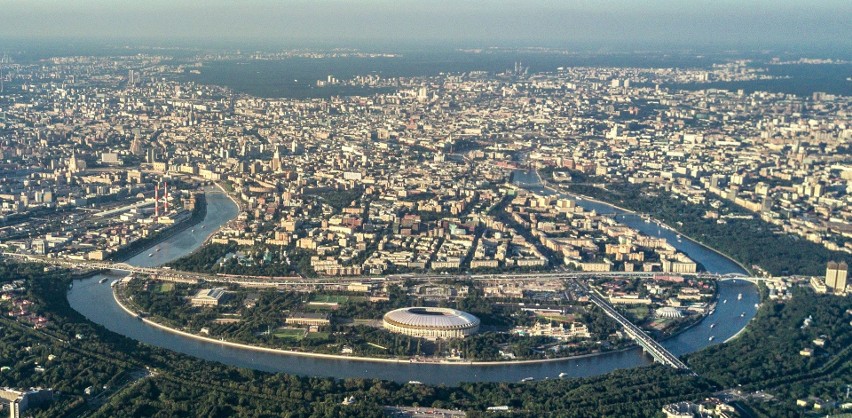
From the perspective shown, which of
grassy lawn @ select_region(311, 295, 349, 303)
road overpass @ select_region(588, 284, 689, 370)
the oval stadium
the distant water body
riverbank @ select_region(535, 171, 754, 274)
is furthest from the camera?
the distant water body

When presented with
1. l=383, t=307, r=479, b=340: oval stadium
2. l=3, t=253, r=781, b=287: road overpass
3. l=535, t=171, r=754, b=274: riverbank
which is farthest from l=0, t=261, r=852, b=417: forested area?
l=535, t=171, r=754, b=274: riverbank

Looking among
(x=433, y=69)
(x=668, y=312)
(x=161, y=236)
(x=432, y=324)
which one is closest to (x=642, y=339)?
(x=668, y=312)

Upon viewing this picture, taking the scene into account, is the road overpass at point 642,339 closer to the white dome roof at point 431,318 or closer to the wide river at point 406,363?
the wide river at point 406,363

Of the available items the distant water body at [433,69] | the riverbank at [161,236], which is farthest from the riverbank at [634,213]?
the distant water body at [433,69]

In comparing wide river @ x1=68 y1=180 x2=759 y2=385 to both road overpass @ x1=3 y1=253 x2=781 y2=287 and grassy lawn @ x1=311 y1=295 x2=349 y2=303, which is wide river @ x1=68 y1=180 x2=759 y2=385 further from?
grassy lawn @ x1=311 y1=295 x2=349 y2=303

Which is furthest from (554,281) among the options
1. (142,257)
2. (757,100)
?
(757,100)

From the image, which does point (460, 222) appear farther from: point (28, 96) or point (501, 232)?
point (28, 96)

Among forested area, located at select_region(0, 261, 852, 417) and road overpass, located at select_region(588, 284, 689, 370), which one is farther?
road overpass, located at select_region(588, 284, 689, 370)

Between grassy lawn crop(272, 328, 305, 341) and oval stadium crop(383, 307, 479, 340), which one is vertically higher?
oval stadium crop(383, 307, 479, 340)
